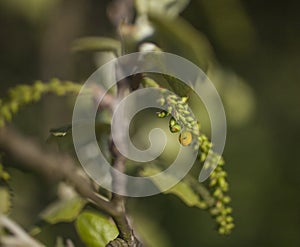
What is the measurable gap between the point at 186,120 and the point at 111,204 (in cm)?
11

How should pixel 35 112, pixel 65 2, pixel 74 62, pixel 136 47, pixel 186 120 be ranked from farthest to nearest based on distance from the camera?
1. pixel 65 2
2. pixel 74 62
3. pixel 35 112
4. pixel 136 47
5. pixel 186 120

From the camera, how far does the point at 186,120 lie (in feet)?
2.70

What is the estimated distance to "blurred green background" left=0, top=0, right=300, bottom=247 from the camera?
188cm

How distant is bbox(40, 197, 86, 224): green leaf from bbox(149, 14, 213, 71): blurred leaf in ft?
0.62

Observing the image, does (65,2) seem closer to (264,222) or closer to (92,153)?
(264,222)

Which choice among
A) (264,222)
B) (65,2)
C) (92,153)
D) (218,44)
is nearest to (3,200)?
(92,153)

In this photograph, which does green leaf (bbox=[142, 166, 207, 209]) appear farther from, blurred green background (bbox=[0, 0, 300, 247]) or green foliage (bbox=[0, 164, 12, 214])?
blurred green background (bbox=[0, 0, 300, 247])

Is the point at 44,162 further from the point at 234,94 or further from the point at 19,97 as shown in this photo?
the point at 234,94

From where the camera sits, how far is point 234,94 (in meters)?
1.66

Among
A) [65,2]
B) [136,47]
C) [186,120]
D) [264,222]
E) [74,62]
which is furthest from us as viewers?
[65,2]

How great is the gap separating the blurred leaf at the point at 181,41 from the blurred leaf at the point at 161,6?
0.07 meters

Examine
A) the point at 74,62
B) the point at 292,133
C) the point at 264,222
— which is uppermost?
the point at 74,62

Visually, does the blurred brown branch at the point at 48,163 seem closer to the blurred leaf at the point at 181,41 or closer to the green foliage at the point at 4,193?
the green foliage at the point at 4,193

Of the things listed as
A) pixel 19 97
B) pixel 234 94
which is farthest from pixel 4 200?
pixel 234 94
